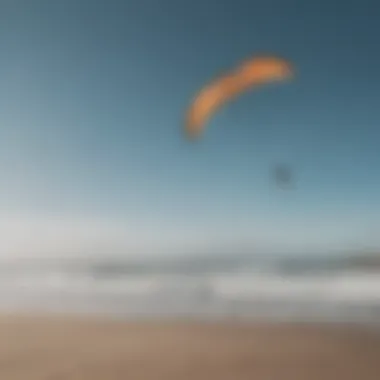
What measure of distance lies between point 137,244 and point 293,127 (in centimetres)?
50

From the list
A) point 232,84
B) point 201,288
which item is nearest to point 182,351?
point 201,288

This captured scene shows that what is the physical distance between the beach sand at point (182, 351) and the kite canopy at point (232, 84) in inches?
20.4

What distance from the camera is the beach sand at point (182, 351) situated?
5.22 feet

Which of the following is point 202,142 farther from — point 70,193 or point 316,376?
point 316,376

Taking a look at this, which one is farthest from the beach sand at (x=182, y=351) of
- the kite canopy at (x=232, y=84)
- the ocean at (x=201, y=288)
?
the kite canopy at (x=232, y=84)

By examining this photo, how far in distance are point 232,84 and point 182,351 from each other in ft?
2.20

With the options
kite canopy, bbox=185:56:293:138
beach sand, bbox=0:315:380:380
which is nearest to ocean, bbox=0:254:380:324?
beach sand, bbox=0:315:380:380

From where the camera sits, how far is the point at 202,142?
1737mm

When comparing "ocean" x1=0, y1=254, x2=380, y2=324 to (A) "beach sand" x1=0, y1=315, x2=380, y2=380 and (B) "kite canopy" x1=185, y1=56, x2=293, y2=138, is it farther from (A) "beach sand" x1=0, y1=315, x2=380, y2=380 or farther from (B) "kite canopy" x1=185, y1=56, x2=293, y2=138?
(B) "kite canopy" x1=185, y1=56, x2=293, y2=138

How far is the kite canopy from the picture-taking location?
1678mm

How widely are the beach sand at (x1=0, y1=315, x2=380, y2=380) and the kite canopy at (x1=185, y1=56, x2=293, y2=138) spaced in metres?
0.52

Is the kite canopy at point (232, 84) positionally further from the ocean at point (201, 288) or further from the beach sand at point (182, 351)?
the beach sand at point (182, 351)

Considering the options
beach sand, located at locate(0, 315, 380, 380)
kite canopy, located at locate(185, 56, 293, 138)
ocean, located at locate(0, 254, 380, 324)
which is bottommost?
beach sand, located at locate(0, 315, 380, 380)

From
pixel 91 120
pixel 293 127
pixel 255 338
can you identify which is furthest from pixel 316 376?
pixel 91 120
